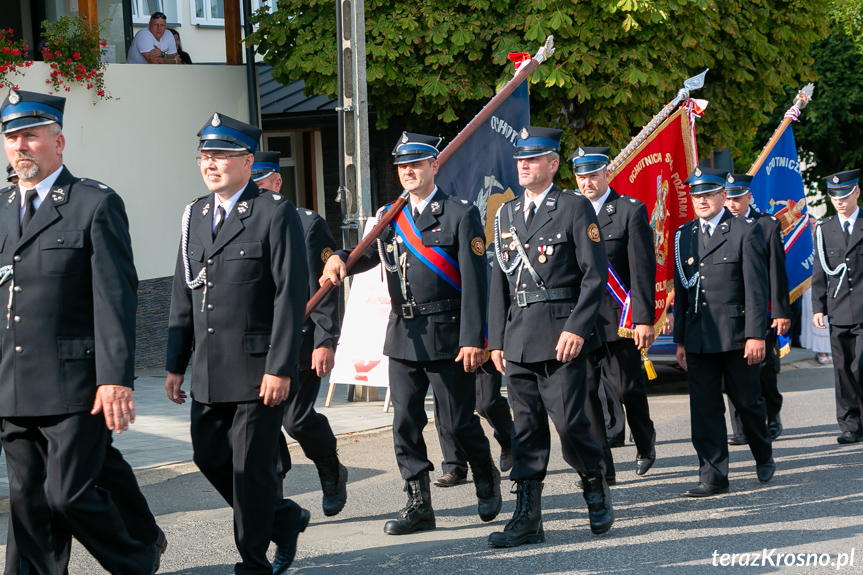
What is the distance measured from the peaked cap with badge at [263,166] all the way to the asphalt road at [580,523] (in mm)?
2052

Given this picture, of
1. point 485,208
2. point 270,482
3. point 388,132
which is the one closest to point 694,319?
point 485,208

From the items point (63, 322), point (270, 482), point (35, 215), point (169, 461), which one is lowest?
point (169, 461)

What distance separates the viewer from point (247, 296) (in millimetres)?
4820

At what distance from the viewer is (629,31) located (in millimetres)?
13469

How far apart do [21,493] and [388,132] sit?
1320cm

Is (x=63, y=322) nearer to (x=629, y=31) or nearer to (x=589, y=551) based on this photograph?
(x=589, y=551)

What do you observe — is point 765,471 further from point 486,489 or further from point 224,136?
point 224,136

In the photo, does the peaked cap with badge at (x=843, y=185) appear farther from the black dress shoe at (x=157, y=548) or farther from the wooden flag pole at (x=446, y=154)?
the black dress shoe at (x=157, y=548)

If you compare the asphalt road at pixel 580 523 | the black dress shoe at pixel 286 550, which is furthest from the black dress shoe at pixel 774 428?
the black dress shoe at pixel 286 550

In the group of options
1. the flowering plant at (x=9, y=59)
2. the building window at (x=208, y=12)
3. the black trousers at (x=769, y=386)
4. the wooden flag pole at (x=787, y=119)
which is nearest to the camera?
the black trousers at (x=769, y=386)

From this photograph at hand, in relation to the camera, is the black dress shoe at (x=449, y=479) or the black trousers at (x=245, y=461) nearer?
the black trousers at (x=245, y=461)

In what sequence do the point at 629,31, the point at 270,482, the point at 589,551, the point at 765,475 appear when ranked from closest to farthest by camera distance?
the point at 270,482 → the point at 589,551 → the point at 765,475 → the point at 629,31

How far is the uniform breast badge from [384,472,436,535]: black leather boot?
124cm

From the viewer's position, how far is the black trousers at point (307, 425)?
6.32 m
